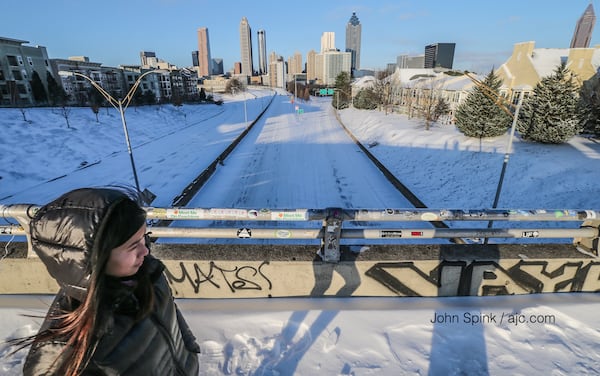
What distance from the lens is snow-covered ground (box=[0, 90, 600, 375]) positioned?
2.91 meters

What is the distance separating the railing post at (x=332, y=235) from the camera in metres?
3.35

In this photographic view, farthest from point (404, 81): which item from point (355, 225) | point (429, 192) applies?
point (355, 225)

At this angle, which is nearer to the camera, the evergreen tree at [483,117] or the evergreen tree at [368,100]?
the evergreen tree at [483,117]

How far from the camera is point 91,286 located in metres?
1.21

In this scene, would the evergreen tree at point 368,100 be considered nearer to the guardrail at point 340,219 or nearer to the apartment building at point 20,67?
the guardrail at point 340,219

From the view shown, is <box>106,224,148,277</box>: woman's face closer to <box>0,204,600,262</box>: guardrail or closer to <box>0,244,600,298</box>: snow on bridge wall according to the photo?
<box>0,204,600,262</box>: guardrail

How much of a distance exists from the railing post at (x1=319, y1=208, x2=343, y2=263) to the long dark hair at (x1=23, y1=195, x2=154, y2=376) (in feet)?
7.71

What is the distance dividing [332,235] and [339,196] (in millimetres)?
→ 10461

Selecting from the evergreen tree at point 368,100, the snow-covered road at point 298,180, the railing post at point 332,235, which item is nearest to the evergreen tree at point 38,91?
the snow-covered road at point 298,180

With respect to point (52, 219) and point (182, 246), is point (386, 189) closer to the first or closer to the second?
point (182, 246)

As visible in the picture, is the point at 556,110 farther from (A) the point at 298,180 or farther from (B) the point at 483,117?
(A) the point at 298,180

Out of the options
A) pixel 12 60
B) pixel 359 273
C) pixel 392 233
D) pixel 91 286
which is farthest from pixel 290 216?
pixel 12 60

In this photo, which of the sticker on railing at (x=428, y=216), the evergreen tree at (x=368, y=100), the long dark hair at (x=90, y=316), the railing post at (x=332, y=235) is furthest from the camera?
the evergreen tree at (x=368, y=100)

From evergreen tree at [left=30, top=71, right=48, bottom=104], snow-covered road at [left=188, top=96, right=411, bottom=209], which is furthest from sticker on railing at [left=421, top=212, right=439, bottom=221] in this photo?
evergreen tree at [left=30, top=71, right=48, bottom=104]
